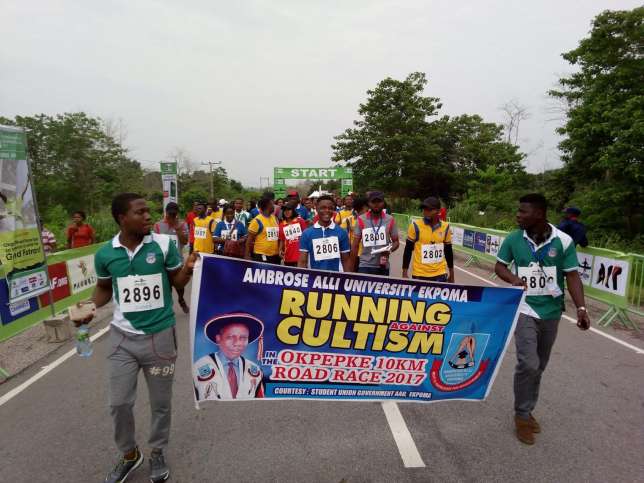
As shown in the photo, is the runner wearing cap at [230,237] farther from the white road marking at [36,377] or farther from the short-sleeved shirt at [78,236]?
the white road marking at [36,377]

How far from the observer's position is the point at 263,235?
723 centimetres

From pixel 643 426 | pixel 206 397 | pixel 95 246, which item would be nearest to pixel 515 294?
pixel 643 426

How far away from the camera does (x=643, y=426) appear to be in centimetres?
360

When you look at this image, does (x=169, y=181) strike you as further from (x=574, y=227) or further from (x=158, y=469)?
(x=158, y=469)

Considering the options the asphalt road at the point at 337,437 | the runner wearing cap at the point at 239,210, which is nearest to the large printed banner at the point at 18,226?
the asphalt road at the point at 337,437

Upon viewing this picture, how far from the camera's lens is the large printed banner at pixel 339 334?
307 centimetres

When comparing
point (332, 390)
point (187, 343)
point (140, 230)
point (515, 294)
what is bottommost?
point (187, 343)

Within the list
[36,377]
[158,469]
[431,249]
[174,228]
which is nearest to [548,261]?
[431,249]

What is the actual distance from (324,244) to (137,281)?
2.82 meters

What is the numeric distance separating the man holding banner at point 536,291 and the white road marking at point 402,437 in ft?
3.03

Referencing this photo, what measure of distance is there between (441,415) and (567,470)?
3.46 ft

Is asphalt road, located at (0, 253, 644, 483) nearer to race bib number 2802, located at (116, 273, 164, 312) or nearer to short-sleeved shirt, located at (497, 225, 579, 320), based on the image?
short-sleeved shirt, located at (497, 225, 579, 320)

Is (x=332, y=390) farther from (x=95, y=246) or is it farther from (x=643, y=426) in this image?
(x=95, y=246)

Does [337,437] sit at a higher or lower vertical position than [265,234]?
lower
